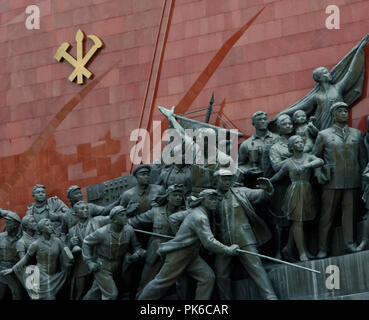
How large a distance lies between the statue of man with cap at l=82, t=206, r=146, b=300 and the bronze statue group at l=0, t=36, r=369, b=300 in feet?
0.04

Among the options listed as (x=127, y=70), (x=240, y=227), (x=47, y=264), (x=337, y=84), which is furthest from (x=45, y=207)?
(x=337, y=84)

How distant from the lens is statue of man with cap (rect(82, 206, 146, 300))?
45.8 ft

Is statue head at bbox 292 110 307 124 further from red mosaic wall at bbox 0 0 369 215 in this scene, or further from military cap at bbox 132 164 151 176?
military cap at bbox 132 164 151 176

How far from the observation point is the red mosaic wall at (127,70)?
15141 mm

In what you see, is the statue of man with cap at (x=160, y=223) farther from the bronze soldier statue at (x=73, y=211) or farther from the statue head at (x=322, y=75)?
the statue head at (x=322, y=75)

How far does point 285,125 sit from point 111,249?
2.82 metres

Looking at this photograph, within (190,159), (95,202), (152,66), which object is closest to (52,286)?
(95,202)

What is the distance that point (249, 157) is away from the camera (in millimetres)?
14320

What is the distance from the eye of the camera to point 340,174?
1345 cm

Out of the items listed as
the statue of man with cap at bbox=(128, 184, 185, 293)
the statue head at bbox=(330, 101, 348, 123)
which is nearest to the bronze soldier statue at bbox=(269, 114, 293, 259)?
the statue head at bbox=(330, 101, 348, 123)

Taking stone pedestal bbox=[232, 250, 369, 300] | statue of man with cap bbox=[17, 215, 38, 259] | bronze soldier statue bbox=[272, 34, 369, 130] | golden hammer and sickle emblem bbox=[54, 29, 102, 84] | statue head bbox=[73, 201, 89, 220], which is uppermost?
golden hammer and sickle emblem bbox=[54, 29, 102, 84]

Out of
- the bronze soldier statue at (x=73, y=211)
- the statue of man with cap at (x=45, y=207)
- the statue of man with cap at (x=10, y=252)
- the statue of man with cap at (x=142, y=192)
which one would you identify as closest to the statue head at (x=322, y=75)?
the statue of man with cap at (x=142, y=192)

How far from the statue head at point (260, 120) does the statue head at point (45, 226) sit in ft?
10.3

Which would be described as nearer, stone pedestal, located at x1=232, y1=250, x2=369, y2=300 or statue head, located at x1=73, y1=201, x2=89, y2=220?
stone pedestal, located at x1=232, y1=250, x2=369, y2=300
